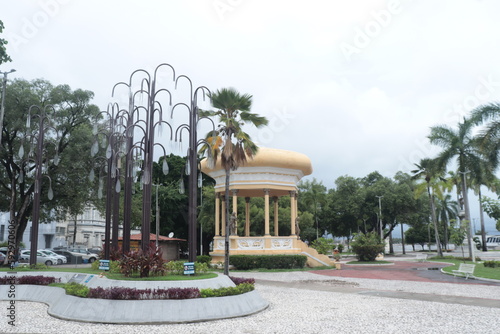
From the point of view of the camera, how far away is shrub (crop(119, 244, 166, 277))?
12172mm

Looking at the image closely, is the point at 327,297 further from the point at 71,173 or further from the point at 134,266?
the point at 71,173

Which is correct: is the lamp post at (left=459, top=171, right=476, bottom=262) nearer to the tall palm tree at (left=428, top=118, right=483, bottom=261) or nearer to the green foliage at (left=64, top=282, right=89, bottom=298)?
the tall palm tree at (left=428, top=118, right=483, bottom=261)

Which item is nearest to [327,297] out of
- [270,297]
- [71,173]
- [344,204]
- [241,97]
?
[270,297]

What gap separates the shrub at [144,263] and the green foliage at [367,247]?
97.1ft

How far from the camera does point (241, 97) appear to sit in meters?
20.4

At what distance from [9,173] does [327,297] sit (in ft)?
64.4

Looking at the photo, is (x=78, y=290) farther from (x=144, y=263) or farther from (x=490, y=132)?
(x=490, y=132)

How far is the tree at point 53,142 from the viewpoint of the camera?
81.9 ft

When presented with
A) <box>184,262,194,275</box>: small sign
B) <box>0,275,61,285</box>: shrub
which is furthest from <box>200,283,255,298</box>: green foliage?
<box>0,275,61,285</box>: shrub

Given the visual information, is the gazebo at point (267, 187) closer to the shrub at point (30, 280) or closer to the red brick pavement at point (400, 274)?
the red brick pavement at point (400, 274)

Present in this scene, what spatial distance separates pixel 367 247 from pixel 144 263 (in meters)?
30.1

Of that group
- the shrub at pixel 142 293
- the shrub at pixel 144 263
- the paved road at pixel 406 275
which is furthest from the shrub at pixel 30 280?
the paved road at pixel 406 275

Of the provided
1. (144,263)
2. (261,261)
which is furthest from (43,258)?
(144,263)

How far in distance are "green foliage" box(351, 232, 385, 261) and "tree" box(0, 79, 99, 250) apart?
23.6 m
